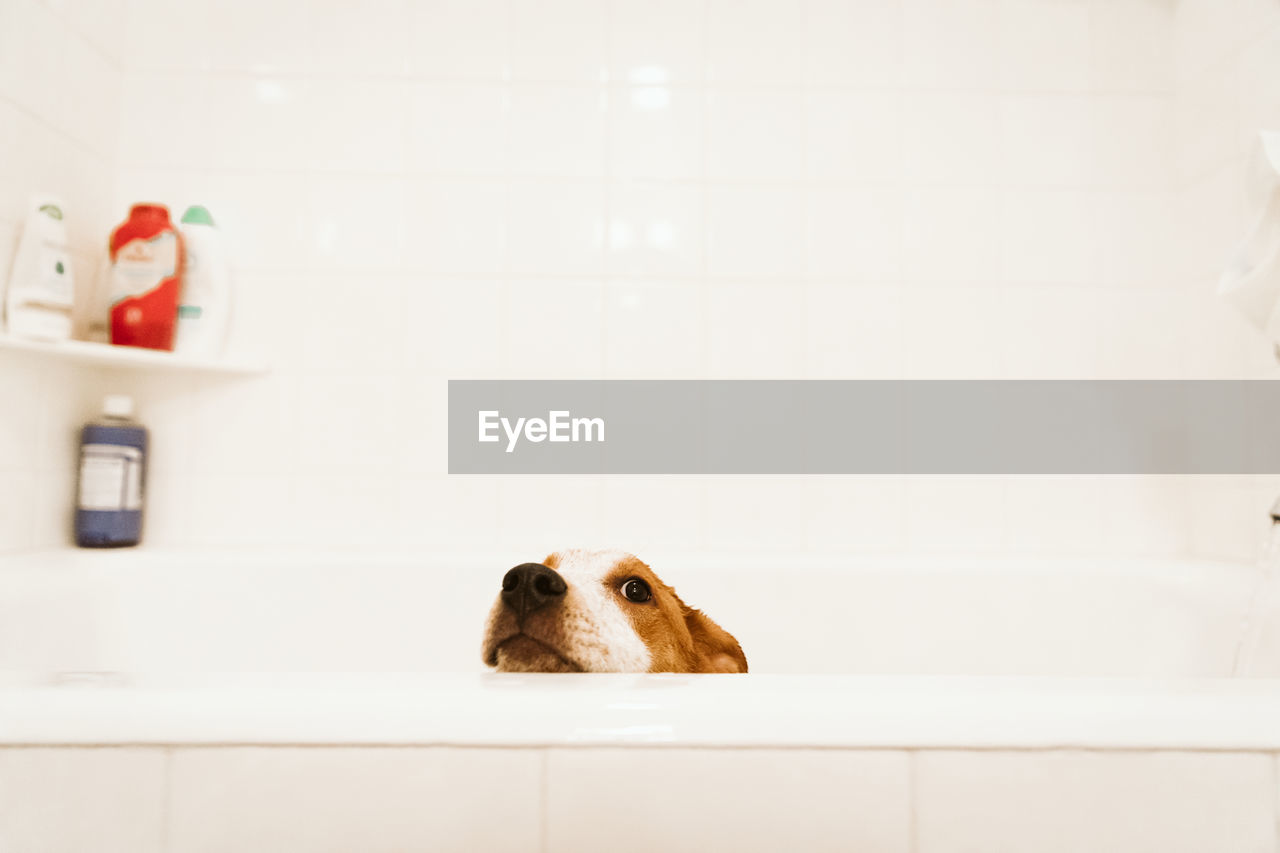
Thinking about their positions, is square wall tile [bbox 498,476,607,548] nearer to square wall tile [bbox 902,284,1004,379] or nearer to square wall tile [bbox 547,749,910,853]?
square wall tile [bbox 902,284,1004,379]

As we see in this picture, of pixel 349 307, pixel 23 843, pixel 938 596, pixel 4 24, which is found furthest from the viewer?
pixel 349 307

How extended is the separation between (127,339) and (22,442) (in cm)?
21

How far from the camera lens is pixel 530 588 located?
2.16 feet

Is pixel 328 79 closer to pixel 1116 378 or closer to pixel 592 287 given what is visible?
pixel 592 287

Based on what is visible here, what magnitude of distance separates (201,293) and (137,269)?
0.32 ft

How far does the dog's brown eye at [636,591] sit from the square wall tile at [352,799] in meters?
0.37

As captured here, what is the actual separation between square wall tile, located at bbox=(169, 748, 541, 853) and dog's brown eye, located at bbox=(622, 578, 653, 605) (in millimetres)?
368

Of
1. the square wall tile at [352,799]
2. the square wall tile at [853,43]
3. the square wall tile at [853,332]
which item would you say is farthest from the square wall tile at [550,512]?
the square wall tile at [853,43]

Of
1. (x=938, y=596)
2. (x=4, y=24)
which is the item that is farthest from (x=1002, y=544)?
(x=4, y=24)

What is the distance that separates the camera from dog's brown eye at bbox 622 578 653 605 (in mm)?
767

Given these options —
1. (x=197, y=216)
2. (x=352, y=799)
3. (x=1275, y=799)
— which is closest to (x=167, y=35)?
(x=197, y=216)

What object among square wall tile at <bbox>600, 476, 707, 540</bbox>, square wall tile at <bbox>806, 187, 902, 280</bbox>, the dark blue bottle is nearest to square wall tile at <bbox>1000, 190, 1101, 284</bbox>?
square wall tile at <bbox>806, 187, 902, 280</bbox>

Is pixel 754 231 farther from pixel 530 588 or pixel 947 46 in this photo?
pixel 530 588

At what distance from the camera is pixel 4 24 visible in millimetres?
991
